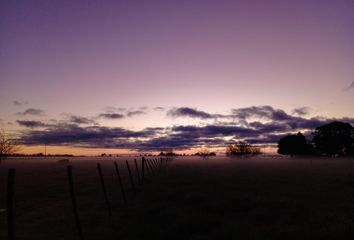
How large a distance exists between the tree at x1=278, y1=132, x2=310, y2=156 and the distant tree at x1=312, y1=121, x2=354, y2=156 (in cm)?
1259

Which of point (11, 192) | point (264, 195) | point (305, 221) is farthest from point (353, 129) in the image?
point (11, 192)

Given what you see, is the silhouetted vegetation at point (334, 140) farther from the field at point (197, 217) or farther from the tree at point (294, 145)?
the field at point (197, 217)

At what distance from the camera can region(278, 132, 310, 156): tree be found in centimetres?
13500

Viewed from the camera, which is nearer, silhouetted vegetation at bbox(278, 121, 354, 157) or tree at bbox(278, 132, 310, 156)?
silhouetted vegetation at bbox(278, 121, 354, 157)

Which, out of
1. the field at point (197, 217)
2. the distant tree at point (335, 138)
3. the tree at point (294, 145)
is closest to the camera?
the field at point (197, 217)

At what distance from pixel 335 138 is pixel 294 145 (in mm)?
20398

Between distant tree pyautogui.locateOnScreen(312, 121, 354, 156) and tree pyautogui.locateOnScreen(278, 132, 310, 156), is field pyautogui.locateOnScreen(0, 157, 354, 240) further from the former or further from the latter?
tree pyautogui.locateOnScreen(278, 132, 310, 156)

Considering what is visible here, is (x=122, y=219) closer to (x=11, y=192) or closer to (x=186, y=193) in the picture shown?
(x=11, y=192)

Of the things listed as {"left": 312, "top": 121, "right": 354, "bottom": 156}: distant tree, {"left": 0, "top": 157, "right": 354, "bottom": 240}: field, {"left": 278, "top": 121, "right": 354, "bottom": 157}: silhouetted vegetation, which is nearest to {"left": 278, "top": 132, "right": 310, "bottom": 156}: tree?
{"left": 278, "top": 121, "right": 354, "bottom": 157}: silhouetted vegetation

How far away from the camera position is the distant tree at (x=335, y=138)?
4537 inches

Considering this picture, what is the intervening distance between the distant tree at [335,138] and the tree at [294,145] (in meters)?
12.6

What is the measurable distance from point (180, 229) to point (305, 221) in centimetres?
500

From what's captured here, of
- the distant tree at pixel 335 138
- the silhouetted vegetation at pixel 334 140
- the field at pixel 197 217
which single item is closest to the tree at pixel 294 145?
the silhouetted vegetation at pixel 334 140

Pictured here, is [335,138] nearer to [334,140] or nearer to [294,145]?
[334,140]
